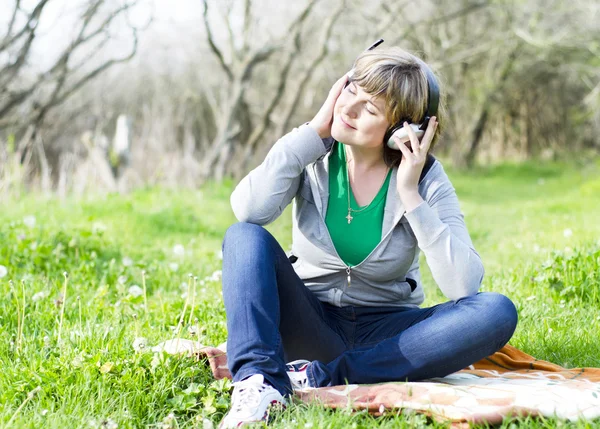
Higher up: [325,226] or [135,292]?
[325,226]

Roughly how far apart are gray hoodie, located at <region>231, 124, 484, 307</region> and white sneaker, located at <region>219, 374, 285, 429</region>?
0.60m

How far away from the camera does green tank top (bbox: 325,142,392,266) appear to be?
2.62 metres

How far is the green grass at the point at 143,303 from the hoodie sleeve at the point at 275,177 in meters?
0.47

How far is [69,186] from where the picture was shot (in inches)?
307

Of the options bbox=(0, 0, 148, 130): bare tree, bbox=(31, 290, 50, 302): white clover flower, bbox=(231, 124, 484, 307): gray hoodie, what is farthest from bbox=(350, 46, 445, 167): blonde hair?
bbox=(0, 0, 148, 130): bare tree

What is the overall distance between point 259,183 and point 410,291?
2.37 feet

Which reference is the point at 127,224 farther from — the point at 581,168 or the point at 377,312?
the point at 581,168

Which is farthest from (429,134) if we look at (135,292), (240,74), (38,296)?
(240,74)

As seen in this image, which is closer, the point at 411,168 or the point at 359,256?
the point at 411,168

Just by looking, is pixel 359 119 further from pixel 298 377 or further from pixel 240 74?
pixel 240 74

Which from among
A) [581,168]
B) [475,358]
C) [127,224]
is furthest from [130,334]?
[581,168]

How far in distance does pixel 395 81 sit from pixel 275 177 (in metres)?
0.56

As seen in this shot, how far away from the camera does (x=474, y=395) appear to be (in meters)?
2.19

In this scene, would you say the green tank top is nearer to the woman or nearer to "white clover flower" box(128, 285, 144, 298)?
the woman
